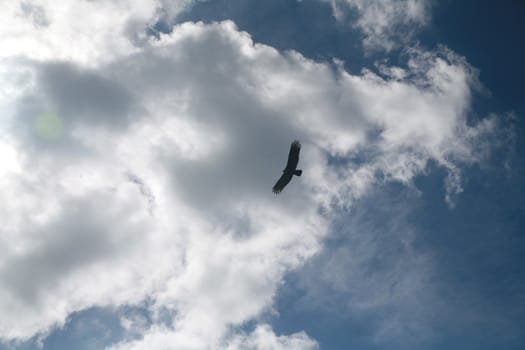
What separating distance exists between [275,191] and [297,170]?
310 centimetres

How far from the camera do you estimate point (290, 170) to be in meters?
33.1

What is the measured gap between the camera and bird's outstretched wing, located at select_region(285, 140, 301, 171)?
102 feet

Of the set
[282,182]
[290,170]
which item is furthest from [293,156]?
[282,182]

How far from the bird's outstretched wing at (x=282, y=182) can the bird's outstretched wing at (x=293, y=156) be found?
651 millimetres

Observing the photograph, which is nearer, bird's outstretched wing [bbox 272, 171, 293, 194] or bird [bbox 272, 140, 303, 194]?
bird [bbox 272, 140, 303, 194]

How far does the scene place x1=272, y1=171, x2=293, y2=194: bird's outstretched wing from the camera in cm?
3344

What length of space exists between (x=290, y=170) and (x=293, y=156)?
1.82 m

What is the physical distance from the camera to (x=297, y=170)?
33.5 m

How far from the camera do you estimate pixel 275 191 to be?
1355 inches

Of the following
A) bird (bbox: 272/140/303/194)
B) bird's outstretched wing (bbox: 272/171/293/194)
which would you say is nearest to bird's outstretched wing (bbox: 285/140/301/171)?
bird (bbox: 272/140/303/194)

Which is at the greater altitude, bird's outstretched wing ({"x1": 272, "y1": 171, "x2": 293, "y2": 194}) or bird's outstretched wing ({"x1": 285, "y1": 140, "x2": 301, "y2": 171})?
bird's outstretched wing ({"x1": 285, "y1": 140, "x2": 301, "y2": 171})

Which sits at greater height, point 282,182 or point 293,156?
point 293,156

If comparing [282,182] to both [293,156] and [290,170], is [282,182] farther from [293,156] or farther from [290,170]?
[293,156]

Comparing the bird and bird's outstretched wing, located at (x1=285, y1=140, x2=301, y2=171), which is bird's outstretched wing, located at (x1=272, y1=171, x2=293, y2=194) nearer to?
the bird
